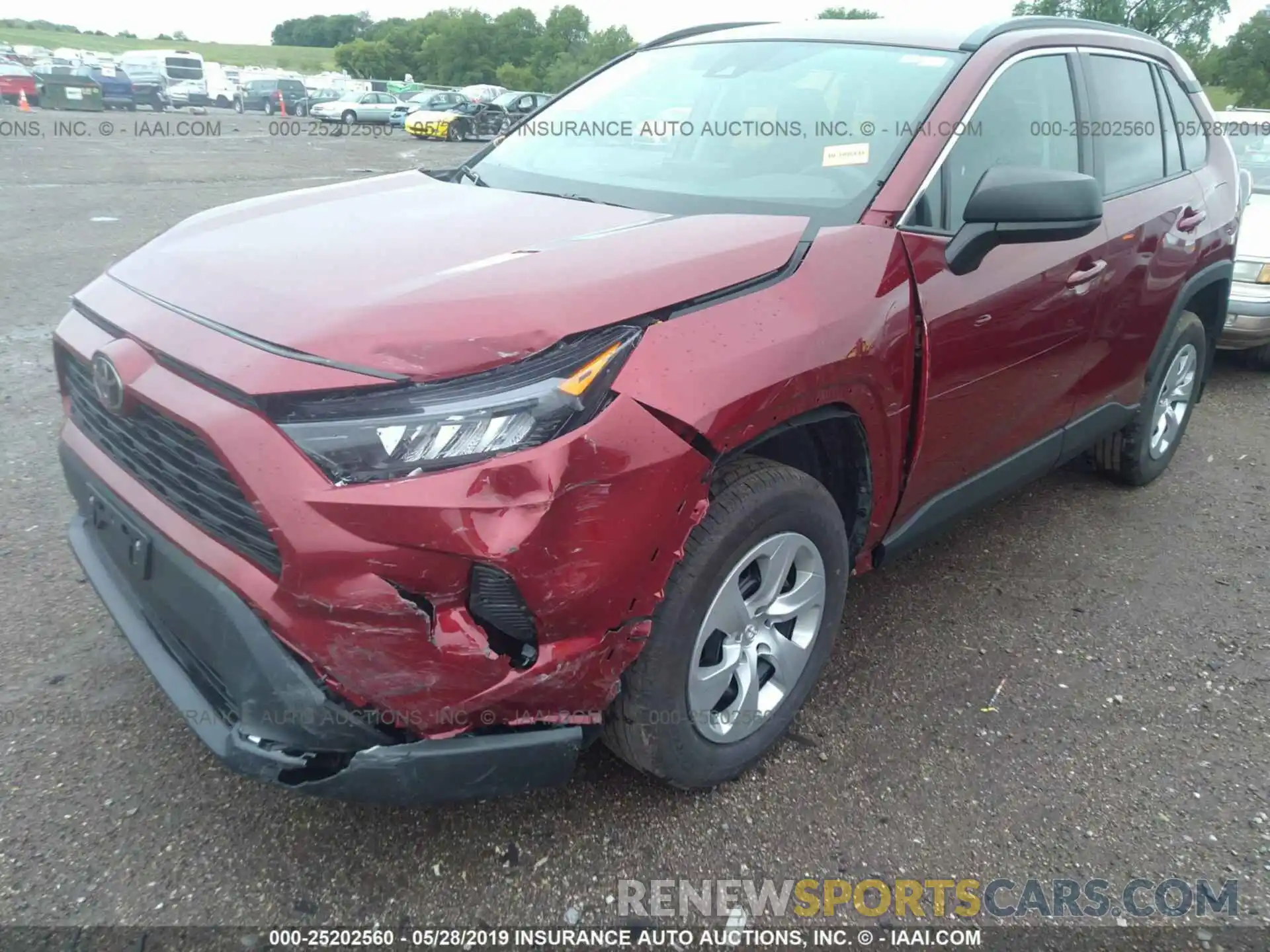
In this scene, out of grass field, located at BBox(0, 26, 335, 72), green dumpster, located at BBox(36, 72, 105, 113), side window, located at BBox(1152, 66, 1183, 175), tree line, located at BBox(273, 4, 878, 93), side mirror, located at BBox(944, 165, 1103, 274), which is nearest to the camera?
side mirror, located at BBox(944, 165, 1103, 274)

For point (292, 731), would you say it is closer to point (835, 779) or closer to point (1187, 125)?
point (835, 779)

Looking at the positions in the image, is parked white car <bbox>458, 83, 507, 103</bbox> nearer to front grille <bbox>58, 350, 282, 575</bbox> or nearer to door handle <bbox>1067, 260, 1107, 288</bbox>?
door handle <bbox>1067, 260, 1107, 288</bbox>

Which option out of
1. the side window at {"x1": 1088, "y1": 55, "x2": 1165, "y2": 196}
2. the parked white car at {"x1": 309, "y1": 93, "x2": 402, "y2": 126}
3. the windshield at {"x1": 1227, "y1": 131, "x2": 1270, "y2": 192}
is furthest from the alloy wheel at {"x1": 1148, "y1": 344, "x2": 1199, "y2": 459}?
the parked white car at {"x1": 309, "y1": 93, "x2": 402, "y2": 126}

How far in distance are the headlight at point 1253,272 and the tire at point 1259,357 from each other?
620 millimetres

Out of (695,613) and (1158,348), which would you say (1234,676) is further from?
(695,613)

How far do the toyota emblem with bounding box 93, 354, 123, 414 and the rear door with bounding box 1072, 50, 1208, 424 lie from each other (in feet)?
9.68

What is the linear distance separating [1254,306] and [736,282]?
509cm

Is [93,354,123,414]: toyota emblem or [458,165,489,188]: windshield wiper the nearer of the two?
[93,354,123,414]: toyota emblem

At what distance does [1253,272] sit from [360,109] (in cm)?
3223

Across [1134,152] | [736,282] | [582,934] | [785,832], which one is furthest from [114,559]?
[1134,152]

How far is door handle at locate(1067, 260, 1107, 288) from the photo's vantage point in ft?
9.67

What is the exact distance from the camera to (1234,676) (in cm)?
294

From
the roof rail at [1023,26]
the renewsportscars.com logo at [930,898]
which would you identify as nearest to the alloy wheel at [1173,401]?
the roof rail at [1023,26]

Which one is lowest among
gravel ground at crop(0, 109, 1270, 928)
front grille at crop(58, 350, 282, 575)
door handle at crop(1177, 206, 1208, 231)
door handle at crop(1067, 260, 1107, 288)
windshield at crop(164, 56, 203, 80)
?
gravel ground at crop(0, 109, 1270, 928)
